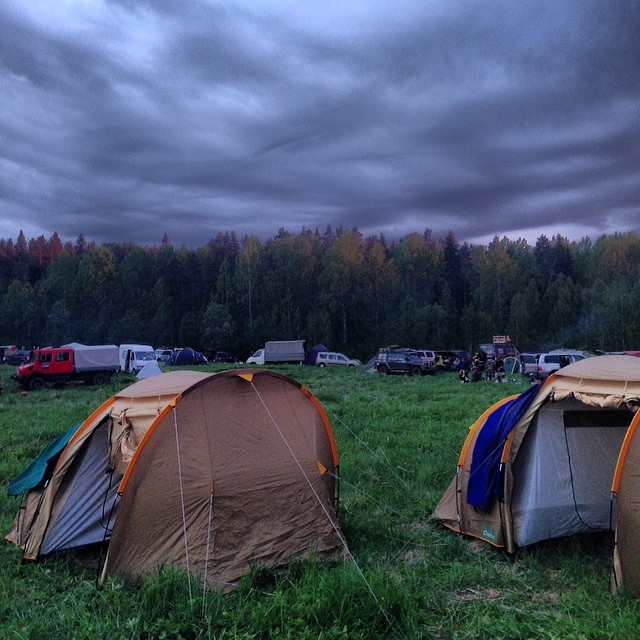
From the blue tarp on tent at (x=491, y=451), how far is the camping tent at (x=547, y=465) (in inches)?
0.4

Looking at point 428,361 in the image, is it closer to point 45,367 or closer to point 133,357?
point 133,357

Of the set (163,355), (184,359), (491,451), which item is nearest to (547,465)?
(491,451)

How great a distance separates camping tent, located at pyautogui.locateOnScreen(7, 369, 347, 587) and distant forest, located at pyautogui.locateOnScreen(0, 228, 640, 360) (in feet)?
169

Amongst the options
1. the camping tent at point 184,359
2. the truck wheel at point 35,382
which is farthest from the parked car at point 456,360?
the truck wheel at point 35,382

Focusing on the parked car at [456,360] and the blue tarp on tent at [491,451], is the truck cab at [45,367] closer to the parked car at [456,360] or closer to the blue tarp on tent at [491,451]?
the parked car at [456,360]

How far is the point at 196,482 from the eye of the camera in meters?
5.96

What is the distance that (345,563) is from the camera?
19.3 feet

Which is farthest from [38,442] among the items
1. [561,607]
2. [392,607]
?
[561,607]

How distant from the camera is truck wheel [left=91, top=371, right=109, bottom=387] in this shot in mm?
28125

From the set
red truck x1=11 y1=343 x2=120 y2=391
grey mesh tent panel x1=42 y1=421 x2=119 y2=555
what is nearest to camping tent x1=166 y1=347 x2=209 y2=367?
red truck x1=11 y1=343 x2=120 y2=391

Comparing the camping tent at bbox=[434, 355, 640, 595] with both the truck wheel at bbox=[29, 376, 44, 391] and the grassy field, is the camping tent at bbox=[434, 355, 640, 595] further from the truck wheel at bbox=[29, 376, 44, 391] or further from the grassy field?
the truck wheel at bbox=[29, 376, 44, 391]

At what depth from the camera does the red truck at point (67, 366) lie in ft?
88.6

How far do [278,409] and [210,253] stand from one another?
73.1 meters

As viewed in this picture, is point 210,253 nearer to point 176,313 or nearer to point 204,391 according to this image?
point 176,313
